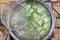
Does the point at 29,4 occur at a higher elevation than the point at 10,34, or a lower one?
higher

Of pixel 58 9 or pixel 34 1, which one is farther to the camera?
pixel 58 9

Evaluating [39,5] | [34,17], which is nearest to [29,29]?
[34,17]

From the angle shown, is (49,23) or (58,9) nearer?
(49,23)

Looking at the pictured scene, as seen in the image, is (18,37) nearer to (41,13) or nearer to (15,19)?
(15,19)

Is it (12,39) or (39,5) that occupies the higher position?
(39,5)

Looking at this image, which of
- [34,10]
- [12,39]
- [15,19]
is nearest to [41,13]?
[34,10]

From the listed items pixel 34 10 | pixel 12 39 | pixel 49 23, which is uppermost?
pixel 34 10

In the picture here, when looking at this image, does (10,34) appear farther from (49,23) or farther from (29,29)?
(49,23)

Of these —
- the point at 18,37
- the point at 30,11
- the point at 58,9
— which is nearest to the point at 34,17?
the point at 30,11

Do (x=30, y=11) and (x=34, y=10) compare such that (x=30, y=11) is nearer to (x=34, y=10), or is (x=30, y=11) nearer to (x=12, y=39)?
(x=34, y=10)
